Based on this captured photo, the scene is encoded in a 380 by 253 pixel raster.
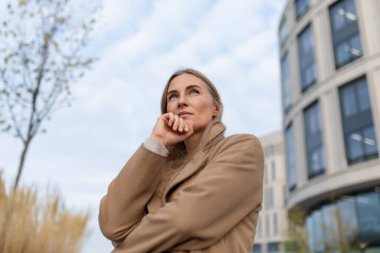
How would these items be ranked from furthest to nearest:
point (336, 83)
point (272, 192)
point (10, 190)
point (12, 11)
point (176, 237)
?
point (272, 192) < point (336, 83) < point (12, 11) < point (10, 190) < point (176, 237)

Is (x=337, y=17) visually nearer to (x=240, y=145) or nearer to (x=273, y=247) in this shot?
(x=240, y=145)

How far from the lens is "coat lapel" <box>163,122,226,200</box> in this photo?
1.32 meters

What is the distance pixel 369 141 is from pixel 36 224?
1772 centimetres

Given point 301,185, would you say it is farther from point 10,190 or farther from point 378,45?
point 10,190

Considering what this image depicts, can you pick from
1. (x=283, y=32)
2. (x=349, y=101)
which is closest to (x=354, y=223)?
(x=349, y=101)

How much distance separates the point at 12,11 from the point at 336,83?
56.5 ft

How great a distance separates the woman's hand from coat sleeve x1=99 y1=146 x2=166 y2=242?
8 cm

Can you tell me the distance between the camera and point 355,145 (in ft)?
62.0

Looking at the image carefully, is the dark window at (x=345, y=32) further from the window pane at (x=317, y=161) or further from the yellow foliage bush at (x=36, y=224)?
the yellow foliage bush at (x=36, y=224)

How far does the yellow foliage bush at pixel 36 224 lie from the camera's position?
3498mm

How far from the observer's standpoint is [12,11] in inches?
321

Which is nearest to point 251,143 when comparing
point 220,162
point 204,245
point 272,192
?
point 220,162

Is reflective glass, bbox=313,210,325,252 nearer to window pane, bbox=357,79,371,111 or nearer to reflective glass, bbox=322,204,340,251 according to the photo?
reflective glass, bbox=322,204,340,251

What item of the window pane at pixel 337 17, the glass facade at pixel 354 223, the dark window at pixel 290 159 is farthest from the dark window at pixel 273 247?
the window pane at pixel 337 17
